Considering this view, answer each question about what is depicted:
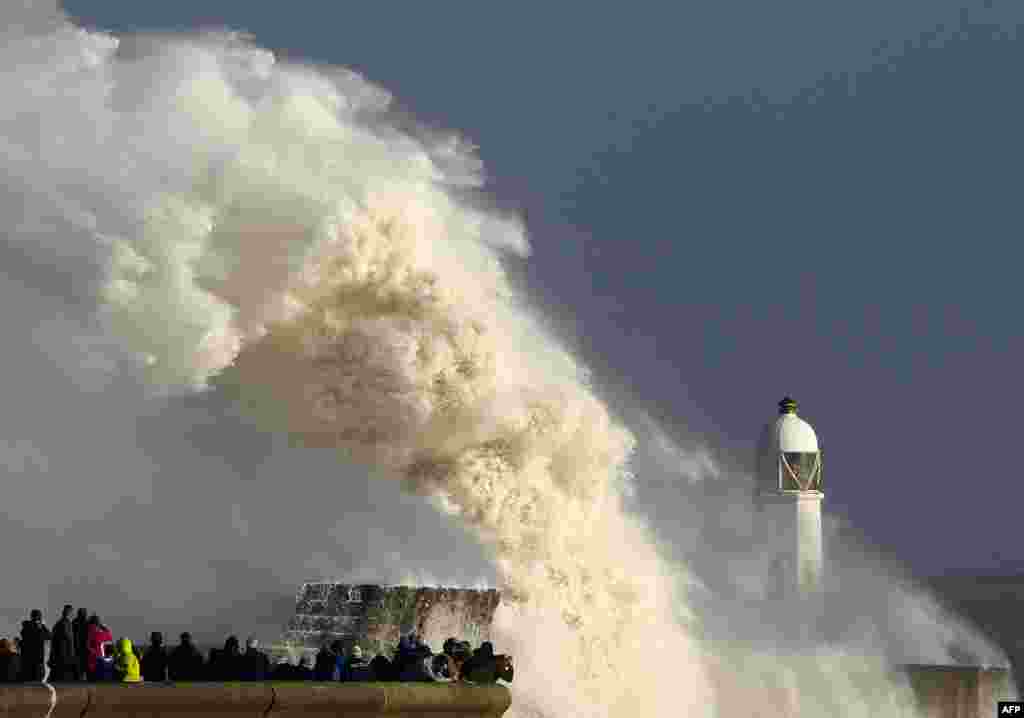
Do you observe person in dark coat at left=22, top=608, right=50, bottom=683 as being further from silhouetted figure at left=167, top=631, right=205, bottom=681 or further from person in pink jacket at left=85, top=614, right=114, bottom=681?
silhouetted figure at left=167, top=631, right=205, bottom=681

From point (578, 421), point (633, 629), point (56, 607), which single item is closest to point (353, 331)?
point (578, 421)

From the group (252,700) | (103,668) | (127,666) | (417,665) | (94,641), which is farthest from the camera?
(417,665)

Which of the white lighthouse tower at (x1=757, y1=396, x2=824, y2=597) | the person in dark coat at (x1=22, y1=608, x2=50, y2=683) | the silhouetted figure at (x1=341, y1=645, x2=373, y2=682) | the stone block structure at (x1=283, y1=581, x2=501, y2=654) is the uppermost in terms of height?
the white lighthouse tower at (x1=757, y1=396, x2=824, y2=597)

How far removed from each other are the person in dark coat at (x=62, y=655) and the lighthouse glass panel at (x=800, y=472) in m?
34.9

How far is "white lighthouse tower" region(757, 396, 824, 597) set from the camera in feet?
172

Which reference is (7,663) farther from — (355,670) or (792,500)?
(792,500)

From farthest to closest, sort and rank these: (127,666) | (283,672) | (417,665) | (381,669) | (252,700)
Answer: (381,669) → (417,665) → (283,672) → (127,666) → (252,700)

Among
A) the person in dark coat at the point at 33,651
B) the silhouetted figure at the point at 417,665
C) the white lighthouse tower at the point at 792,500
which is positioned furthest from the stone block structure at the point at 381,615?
the white lighthouse tower at the point at 792,500

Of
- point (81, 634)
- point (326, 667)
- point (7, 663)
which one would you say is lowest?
point (7, 663)

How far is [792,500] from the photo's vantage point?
53.4 meters

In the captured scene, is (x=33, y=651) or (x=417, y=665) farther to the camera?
(x=417, y=665)

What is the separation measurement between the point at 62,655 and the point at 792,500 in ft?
114

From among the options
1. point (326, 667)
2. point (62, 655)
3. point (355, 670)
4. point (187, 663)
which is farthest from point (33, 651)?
point (355, 670)

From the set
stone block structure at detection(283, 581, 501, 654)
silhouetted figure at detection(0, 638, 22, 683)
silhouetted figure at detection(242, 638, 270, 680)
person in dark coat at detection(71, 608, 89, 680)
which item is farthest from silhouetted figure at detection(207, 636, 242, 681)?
stone block structure at detection(283, 581, 501, 654)
